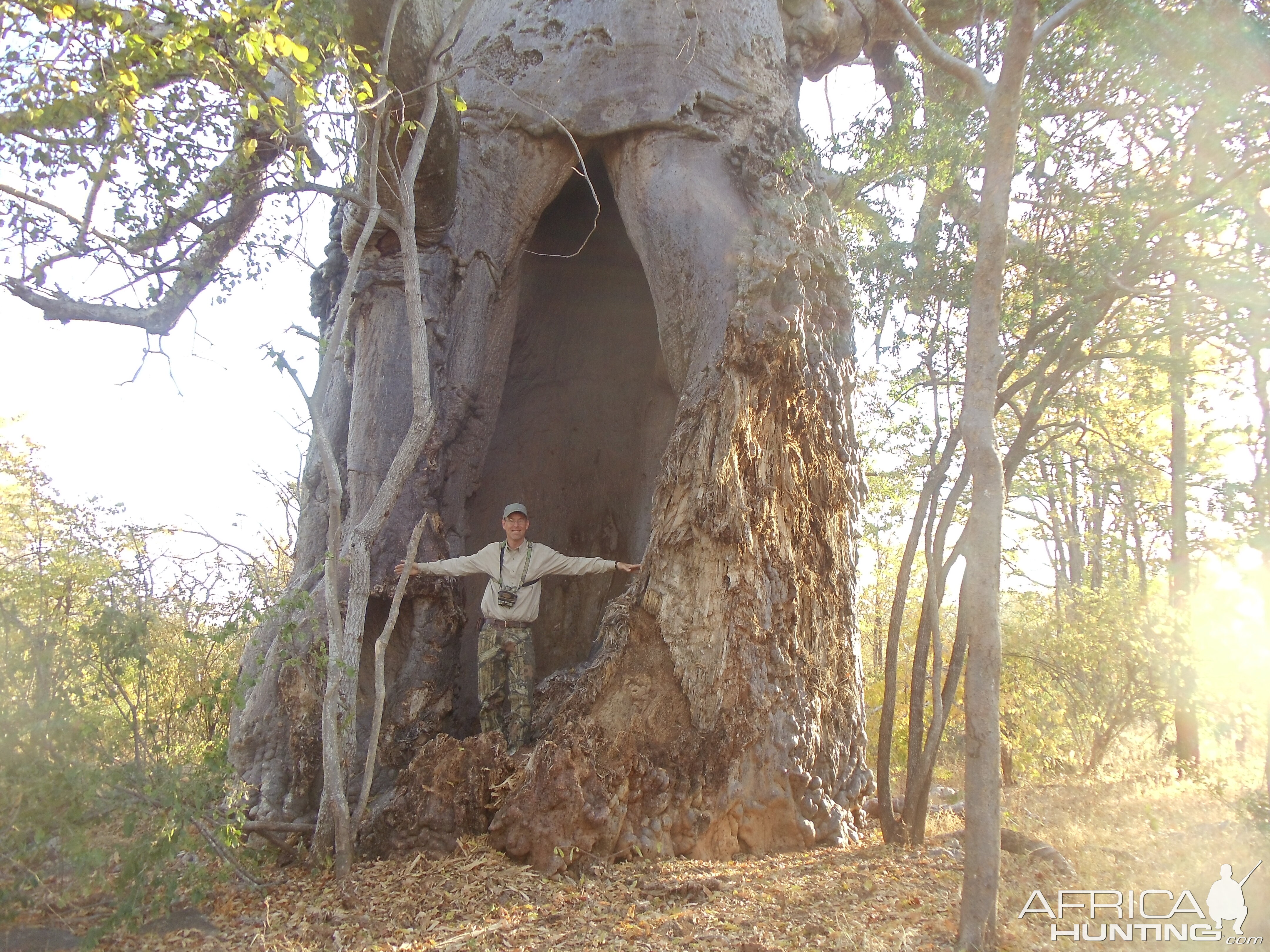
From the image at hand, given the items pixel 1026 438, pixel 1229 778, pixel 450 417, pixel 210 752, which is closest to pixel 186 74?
pixel 450 417

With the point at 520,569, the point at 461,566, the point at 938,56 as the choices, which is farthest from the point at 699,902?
the point at 938,56

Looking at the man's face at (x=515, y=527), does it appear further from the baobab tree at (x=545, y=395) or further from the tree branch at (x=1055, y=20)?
the tree branch at (x=1055, y=20)

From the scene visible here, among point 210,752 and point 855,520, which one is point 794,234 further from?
point 210,752

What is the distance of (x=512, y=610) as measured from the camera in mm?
4766

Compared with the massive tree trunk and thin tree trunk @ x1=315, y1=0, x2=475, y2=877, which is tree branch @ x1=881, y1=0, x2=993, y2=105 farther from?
thin tree trunk @ x1=315, y1=0, x2=475, y2=877

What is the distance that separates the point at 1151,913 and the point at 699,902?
6.10ft

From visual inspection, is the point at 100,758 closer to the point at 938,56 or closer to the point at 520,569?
the point at 520,569

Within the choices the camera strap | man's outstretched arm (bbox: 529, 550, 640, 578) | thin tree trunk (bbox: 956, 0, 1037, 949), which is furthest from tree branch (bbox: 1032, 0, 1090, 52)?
the camera strap

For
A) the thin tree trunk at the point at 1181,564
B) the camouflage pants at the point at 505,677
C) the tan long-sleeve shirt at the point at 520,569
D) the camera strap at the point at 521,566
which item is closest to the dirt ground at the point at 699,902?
the camouflage pants at the point at 505,677

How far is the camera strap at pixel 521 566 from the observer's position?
4750 mm

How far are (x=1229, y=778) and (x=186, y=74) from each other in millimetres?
9720

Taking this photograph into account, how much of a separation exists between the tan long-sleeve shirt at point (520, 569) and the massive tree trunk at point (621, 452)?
0.30 metres

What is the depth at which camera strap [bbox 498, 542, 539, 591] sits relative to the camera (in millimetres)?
4750

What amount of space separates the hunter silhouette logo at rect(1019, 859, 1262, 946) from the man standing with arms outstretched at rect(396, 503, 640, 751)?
100.0 inches
